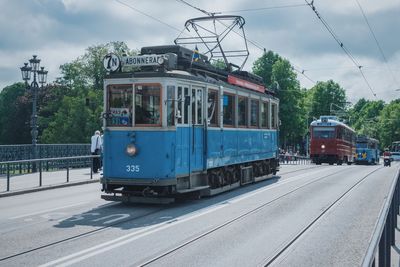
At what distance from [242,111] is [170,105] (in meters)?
5.38

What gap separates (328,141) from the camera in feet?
142

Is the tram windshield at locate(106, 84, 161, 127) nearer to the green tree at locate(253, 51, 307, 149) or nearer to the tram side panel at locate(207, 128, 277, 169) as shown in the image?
the tram side panel at locate(207, 128, 277, 169)

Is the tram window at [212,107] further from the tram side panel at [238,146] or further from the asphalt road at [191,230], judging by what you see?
the asphalt road at [191,230]

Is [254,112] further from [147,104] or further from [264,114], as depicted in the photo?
[147,104]

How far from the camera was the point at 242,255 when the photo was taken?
27.2ft

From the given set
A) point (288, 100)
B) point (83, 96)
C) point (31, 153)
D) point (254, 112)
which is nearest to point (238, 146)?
point (254, 112)

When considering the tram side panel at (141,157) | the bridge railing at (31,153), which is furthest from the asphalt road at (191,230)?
the bridge railing at (31,153)

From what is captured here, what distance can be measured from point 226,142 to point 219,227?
6.30 m

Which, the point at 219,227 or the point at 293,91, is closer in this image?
the point at 219,227

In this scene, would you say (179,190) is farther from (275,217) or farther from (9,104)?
(9,104)

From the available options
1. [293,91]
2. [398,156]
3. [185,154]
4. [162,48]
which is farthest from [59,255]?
[398,156]

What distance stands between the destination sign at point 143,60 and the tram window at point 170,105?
0.69 m

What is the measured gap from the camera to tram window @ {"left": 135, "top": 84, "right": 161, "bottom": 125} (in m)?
13.5

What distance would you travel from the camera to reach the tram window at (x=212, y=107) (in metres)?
15.6
